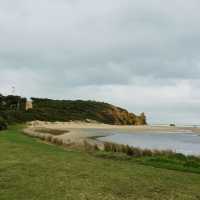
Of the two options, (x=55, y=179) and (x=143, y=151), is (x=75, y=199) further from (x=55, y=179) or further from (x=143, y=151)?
(x=143, y=151)

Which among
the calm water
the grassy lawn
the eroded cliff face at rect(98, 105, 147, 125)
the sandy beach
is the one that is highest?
the eroded cliff face at rect(98, 105, 147, 125)

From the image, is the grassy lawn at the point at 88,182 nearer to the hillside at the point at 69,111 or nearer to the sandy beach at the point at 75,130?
the sandy beach at the point at 75,130

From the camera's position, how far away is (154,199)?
883 cm

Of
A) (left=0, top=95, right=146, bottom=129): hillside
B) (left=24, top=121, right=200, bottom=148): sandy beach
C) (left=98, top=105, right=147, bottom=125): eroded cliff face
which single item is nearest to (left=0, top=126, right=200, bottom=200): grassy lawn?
(left=24, top=121, right=200, bottom=148): sandy beach

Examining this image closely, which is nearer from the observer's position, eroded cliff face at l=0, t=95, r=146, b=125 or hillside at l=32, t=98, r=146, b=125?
eroded cliff face at l=0, t=95, r=146, b=125

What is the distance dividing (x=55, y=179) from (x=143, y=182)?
231 centimetres

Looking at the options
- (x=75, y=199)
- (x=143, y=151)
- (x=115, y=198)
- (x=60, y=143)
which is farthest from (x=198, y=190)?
(x=60, y=143)

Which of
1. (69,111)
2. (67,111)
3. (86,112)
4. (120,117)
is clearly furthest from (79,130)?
(120,117)

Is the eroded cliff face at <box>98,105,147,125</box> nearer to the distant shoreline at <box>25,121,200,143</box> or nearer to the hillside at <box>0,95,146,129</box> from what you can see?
the hillside at <box>0,95,146,129</box>

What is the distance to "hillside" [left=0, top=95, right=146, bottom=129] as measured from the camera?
309 feet

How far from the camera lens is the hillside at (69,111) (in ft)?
309

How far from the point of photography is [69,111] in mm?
112438

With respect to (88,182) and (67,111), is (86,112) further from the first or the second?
(88,182)

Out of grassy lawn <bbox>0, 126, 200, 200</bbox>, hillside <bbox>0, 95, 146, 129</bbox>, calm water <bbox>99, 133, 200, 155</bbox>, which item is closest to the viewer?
grassy lawn <bbox>0, 126, 200, 200</bbox>
